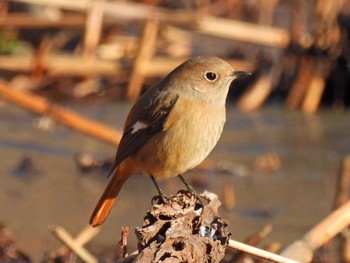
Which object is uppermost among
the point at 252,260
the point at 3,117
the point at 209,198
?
the point at 209,198

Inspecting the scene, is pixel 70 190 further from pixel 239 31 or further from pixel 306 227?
pixel 239 31

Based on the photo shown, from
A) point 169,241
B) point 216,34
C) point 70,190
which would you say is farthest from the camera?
point 216,34

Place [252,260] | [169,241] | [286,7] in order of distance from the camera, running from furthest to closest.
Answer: [286,7], [252,260], [169,241]

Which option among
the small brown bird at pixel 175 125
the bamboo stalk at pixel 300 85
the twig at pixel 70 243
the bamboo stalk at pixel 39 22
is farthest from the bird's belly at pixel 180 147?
the bamboo stalk at pixel 39 22

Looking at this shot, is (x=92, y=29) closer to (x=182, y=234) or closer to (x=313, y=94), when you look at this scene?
(x=313, y=94)

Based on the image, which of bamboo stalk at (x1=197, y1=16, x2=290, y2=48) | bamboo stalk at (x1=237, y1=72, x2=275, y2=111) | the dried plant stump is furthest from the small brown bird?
bamboo stalk at (x1=237, y1=72, x2=275, y2=111)

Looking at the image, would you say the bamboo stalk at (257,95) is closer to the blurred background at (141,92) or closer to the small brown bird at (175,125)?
the blurred background at (141,92)

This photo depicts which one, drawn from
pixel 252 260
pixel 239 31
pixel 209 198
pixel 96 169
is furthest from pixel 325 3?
pixel 209 198
